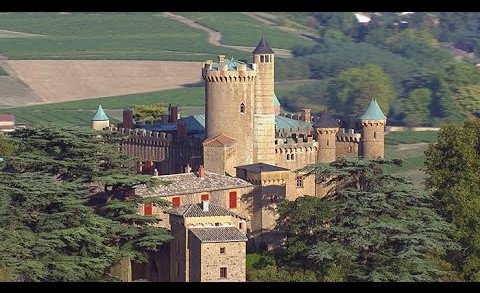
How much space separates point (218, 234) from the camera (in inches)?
1112

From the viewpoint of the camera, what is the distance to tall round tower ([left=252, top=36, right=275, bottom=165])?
3603 centimetres

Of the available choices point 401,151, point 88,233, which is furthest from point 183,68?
point 88,233

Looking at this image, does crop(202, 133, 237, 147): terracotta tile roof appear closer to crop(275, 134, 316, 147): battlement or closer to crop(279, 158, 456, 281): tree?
crop(275, 134, 316, 147): battlement

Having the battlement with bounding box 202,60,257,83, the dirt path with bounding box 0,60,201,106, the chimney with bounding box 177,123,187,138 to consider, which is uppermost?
the battlement with bounding box 202,60,257,83

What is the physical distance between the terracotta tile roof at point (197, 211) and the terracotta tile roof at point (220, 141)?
474 centimetres

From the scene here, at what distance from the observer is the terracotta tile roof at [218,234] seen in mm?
27828

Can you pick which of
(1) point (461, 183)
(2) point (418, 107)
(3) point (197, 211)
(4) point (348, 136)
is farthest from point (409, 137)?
(3) point (197, 211)

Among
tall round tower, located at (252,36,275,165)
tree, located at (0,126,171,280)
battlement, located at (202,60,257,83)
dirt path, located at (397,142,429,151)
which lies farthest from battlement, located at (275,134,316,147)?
dirt path, located at (397,142,429,151)

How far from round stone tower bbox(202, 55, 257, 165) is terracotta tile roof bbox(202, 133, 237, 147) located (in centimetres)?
15

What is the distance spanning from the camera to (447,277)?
93.7 feet

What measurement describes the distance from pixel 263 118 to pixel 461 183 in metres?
6.04

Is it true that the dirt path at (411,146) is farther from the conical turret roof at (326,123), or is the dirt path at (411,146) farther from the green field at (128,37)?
the conical turret roof at (326,123)

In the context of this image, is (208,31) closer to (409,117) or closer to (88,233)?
(409,117)

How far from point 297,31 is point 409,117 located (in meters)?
35.8
